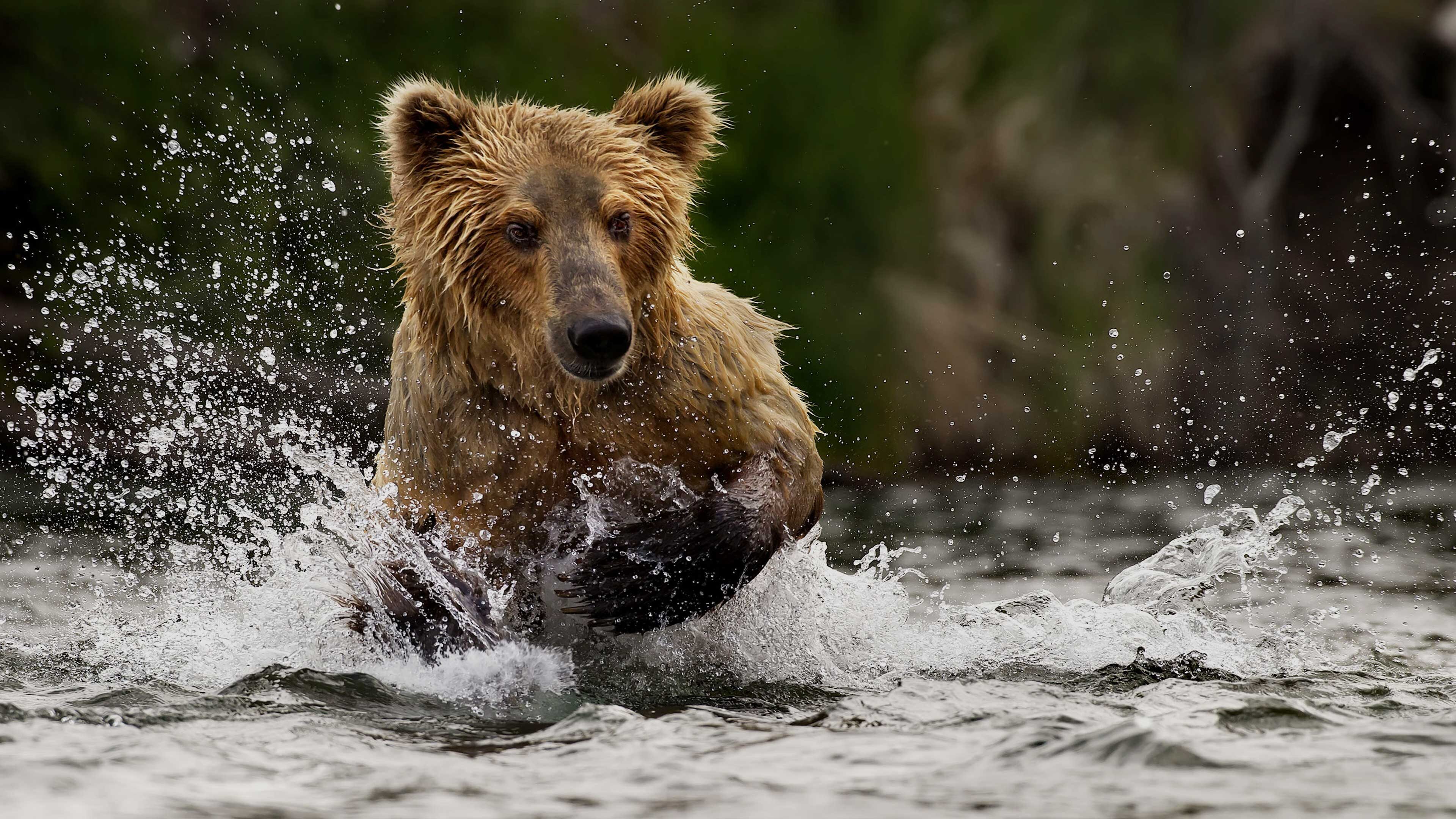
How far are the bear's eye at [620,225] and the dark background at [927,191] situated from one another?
7.63 metres

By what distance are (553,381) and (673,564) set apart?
2.26ft

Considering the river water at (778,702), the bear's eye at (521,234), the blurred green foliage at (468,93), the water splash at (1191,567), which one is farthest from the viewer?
the blurred green foliage at (468,93)

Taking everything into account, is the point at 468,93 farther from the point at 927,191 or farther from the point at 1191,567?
the point at 1191,567

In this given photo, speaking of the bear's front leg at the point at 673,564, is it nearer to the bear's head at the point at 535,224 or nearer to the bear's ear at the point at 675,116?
the bear's head at the point at 535,224

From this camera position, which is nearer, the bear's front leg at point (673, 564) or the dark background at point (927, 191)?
the bear's front leg at point (673, 564)

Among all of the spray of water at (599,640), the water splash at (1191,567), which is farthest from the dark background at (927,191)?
the water splash at (1191,567)

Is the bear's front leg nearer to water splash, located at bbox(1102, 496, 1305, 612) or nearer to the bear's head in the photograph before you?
the bear's head

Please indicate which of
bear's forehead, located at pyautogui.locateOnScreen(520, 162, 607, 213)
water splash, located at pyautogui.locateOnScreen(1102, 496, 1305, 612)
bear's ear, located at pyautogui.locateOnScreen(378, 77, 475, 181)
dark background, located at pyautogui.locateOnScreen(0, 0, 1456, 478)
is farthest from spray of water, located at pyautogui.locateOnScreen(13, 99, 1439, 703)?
dark background, located at pyautogui.locateOnScreen(0, 0, 1456, 478)

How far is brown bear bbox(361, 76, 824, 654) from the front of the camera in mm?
4766

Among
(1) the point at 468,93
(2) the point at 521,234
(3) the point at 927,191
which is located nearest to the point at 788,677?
(2) the point at 521,234

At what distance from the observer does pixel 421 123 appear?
4984 mm

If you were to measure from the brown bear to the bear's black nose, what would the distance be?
10 centimetres

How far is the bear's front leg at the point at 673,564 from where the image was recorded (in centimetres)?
480

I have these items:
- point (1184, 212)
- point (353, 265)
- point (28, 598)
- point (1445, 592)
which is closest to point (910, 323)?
point (1184, 212)
